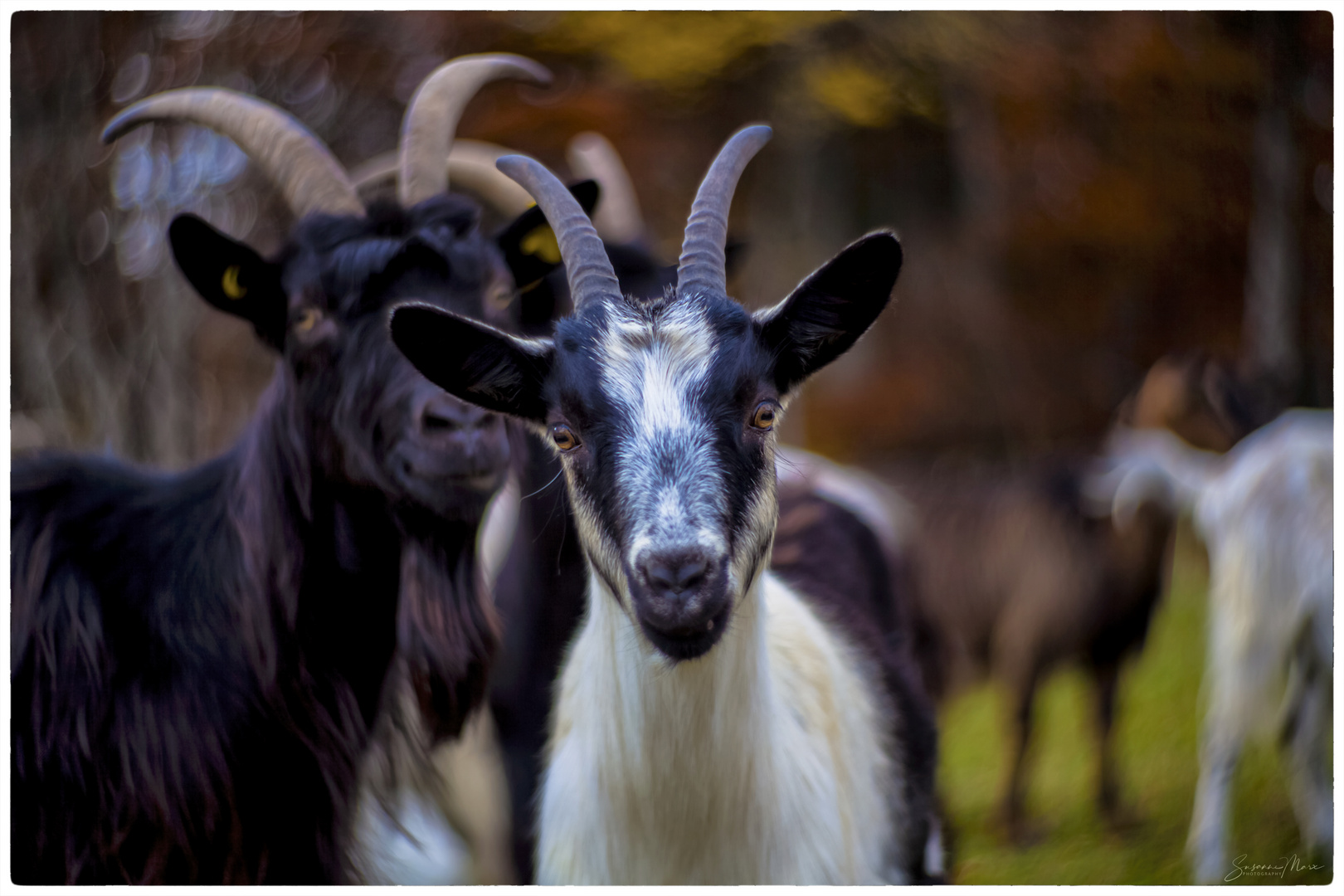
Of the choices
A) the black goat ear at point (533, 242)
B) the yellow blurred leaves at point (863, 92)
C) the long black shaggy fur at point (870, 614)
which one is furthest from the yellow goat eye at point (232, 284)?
the yellow blurred leaves at point (863, 92)

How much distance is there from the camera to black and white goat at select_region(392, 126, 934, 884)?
1579 mm

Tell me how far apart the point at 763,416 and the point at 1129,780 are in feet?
Result: 10.2

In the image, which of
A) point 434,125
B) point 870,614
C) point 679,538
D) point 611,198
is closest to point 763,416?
point 679,538

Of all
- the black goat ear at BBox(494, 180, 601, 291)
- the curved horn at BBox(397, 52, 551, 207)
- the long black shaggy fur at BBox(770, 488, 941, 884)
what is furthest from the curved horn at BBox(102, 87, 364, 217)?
the long black shaggy fur at BBox(770, 488, 941, 884)

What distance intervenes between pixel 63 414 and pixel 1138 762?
4.26m

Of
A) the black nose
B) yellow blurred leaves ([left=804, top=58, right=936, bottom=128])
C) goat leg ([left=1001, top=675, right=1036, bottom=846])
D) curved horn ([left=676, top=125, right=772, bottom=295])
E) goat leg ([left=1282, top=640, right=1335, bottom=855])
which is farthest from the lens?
goat leg ([left=1001, top=675, right=1036, bottom=846])

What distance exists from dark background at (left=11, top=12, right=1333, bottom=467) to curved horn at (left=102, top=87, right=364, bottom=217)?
1.03 m

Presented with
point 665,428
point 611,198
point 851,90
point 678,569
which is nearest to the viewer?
point 678,569

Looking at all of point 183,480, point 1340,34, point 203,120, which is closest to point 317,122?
point 203,120

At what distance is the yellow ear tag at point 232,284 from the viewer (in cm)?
200

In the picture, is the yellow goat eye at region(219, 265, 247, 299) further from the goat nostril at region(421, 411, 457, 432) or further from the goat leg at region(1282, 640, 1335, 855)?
the goat leg at region(1282, 640, 1335, 855)

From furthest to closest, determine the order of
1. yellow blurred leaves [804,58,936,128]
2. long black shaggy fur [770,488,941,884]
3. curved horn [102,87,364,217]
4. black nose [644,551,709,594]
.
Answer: yellow blurred leaves [804,58,936,128] → long black shaggy fur [770,488,941,884] → curved horn [102,87,364,217] → black nose [644,551,709,594]

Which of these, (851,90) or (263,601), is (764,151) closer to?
(851,90)

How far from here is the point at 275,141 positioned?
2.17m
